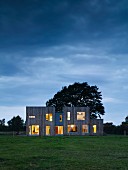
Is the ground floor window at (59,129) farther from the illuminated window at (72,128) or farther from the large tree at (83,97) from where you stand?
the large tree at (83,97)

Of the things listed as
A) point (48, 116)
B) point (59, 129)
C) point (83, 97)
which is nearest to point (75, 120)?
point (59, 129)

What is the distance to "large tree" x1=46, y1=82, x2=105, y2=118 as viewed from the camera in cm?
6562

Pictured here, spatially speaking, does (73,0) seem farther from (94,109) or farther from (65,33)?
(94,109)

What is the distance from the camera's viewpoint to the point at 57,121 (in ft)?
174

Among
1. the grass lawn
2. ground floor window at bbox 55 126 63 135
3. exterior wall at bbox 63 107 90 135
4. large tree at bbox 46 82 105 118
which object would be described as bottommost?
ground floor window at bbox 55 126 63 135

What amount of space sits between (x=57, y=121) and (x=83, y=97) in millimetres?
15279

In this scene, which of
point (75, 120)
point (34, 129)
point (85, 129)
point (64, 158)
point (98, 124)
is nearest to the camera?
point (64, 158)

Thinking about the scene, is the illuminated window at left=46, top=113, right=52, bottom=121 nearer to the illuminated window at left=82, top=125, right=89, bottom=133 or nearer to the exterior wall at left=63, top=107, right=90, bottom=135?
the exterior wall at left=63, top=107, right=90, bottom=135

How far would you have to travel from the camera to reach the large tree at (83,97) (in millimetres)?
65625

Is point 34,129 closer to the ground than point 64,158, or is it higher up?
closer to the ground

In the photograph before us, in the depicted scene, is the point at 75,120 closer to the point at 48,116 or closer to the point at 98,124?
the point at 98,124

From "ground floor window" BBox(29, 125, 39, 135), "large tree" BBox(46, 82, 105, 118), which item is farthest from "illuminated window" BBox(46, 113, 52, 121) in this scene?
"large tree" BBox(46, 82, 105, 118)

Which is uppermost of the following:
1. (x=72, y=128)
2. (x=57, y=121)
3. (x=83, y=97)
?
(x=83, y=97)

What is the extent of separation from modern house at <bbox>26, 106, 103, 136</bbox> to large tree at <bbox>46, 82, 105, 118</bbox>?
39.3 feet
